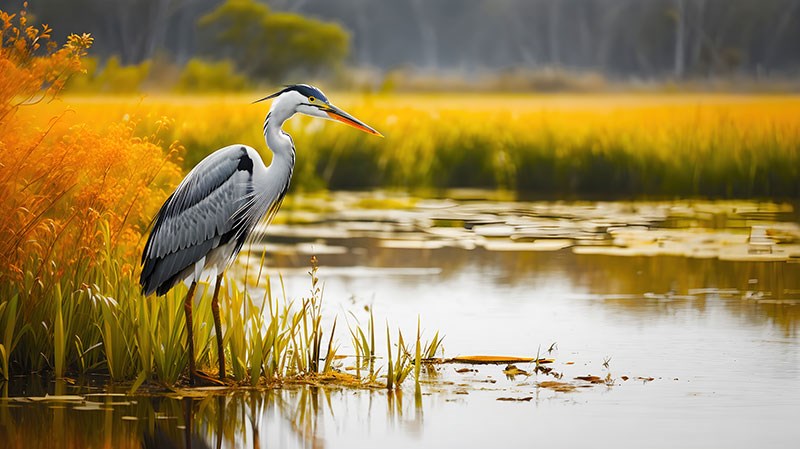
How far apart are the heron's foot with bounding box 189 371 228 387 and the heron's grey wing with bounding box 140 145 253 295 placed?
15.6 inches

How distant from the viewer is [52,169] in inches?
241

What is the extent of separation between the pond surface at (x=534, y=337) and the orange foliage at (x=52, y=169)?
667 mm

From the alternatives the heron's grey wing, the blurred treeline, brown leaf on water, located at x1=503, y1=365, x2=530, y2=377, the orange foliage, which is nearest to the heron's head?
the heron's grey wing

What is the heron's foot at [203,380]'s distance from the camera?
19.2ft

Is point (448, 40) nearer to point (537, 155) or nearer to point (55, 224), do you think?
point (537, 155)

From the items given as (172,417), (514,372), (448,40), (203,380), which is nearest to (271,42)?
(448,40)

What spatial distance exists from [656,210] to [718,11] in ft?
122

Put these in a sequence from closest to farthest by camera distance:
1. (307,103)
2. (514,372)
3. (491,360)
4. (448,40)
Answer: (307,103), (514,372), (491,360), (448,40)

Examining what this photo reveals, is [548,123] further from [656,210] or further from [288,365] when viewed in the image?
[288,365]

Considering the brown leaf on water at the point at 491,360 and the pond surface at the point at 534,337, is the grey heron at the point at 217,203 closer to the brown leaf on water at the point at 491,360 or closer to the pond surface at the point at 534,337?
the pond surface at the point at 534,337

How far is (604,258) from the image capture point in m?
10.8

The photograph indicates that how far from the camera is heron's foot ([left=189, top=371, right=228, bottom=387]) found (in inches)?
231

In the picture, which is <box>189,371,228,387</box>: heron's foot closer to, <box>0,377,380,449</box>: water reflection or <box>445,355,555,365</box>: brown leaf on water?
<box>0,377,380,449</box>: water reflection

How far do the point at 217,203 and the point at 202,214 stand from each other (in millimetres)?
83
